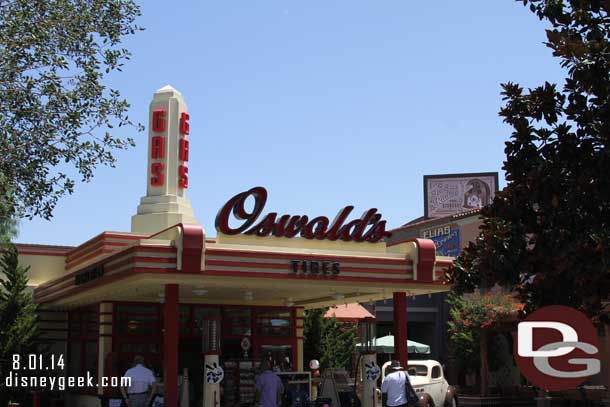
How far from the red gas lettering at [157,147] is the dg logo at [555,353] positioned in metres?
18.4

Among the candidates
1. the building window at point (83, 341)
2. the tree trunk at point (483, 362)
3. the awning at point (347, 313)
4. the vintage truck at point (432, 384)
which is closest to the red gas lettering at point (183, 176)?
the building window at point (83, 341)

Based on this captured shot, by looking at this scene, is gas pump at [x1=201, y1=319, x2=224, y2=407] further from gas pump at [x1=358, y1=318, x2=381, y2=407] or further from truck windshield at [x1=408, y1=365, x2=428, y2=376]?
truck windshield at [x1=408, y1=365, x2=428, y2=376]

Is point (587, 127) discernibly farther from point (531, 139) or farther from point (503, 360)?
point (503, 360)

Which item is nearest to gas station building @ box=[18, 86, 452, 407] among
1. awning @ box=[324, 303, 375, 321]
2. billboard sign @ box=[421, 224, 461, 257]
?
awning @ box=[324, 303, 375, 321]

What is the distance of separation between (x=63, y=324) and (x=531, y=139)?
791 inches

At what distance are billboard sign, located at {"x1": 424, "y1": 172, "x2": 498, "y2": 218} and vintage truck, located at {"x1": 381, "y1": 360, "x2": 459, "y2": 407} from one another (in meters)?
35.9

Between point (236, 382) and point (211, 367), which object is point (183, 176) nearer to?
point (236, 382)

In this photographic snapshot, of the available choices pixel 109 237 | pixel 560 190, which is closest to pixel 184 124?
pixel 109 237

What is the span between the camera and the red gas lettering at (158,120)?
1020 inches

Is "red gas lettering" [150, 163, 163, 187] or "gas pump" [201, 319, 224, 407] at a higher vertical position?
"red gas lettering" [150, 163, 163, 187]

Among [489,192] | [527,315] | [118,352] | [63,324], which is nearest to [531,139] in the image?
[527,315]

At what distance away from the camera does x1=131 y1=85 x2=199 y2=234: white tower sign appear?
25516 mm

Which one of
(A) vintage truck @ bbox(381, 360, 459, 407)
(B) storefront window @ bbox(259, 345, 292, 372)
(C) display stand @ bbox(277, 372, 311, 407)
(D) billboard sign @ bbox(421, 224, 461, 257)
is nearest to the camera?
(C) display stand @ bbox(277, 372, 311, 407)

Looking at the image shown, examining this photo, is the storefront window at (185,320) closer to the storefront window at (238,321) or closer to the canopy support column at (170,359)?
the storefront window at (238,321)
